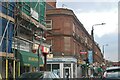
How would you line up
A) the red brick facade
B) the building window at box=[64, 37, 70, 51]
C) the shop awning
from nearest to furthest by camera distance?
the shop awning → the building window at box=[64, 37, 70, 51] → the red brick facade

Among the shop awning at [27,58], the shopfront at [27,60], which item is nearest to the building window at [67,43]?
the shopfront at [27,60]

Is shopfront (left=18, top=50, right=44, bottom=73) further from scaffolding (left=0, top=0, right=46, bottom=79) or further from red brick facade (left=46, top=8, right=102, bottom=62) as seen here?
red brick facade (left=46, top=8, right=102, bottom=62)

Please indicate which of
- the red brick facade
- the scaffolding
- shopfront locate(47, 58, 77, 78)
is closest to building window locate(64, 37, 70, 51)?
the red brick facade

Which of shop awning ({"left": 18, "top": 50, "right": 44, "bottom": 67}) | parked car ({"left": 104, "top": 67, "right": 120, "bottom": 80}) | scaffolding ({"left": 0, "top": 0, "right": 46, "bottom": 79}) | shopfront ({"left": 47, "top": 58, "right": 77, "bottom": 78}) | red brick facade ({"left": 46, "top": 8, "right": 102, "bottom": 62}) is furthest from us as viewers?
red brick facade ({"left": 46, "top": 8, "right": 102, "bottom": 62})

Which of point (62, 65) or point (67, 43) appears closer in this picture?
point (62, 65)

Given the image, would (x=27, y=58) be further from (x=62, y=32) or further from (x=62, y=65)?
(x=62, y=32)

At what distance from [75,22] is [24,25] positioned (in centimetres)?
2582

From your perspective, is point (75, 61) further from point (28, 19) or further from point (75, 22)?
point (28, 19)

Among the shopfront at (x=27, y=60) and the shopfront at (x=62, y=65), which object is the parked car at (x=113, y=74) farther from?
the shopfront at (x=62, y=65)

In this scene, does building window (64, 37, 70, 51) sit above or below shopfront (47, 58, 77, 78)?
above

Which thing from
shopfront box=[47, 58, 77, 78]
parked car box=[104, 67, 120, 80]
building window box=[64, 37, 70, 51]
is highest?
building window box=[64, 37, 70, 51]

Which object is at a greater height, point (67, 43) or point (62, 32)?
point (62, 32)

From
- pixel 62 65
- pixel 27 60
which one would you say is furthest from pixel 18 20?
pixel 62 65

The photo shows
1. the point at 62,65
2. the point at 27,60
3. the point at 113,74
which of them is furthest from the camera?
the point at 62,65
